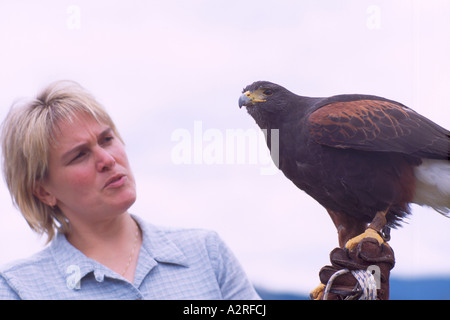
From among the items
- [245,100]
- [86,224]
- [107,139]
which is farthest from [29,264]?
[245,100]

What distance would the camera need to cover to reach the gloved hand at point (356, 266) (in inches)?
64.8

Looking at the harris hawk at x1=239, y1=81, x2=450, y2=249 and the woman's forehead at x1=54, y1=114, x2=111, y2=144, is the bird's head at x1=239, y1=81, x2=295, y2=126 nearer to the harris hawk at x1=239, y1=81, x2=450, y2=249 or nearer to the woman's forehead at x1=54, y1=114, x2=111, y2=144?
the harris hawk at x1=239, y1=81, x2=450, y2=249

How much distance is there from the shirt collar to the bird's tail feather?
0.72 meters

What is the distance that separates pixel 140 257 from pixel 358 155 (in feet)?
A: 2.29

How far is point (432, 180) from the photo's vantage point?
70.7 inches

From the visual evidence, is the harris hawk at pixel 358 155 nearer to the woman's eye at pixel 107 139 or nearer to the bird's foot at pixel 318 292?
the bird's foot at pixel 318 292

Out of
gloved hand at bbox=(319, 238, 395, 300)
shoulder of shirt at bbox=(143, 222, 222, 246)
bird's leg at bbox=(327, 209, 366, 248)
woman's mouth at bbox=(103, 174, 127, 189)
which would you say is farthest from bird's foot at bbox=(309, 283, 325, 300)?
woman's mouth at bbox=(103, 174, 127, 189)

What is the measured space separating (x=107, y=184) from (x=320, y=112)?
2.12ft

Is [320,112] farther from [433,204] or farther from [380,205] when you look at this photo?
[433,204]

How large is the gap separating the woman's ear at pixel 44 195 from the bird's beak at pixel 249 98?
61 centimetres

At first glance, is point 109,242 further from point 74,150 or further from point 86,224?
point 74,150

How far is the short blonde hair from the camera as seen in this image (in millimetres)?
1707

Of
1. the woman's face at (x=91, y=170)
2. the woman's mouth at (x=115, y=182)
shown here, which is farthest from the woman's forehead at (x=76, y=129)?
the woman's mouth at (x=115, y=182)
